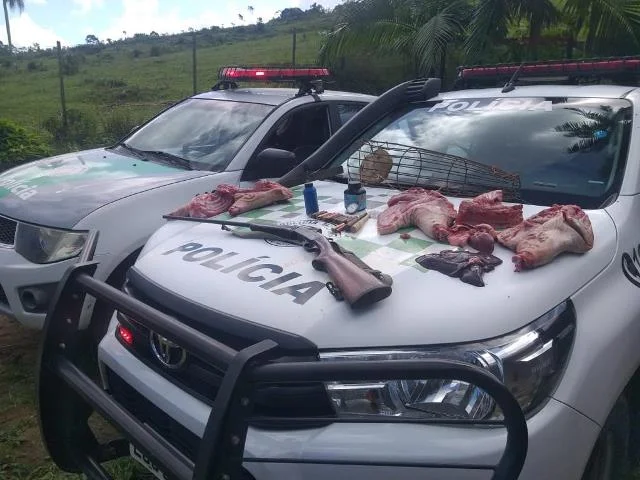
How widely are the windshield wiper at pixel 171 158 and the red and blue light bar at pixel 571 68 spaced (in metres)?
2.07

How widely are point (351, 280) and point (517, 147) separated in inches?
58.8

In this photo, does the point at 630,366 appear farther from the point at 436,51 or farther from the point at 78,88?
the point at 78,88

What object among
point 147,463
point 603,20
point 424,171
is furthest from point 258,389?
point 603,20

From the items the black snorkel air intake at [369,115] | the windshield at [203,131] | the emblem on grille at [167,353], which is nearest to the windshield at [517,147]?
the black snorkel air intake at [369,115]

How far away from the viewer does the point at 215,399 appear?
167 cm

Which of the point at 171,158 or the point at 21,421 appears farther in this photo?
the point at 171,158

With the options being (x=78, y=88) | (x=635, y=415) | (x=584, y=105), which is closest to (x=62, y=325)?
(x=635, y=415)

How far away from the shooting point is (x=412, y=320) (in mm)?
1923

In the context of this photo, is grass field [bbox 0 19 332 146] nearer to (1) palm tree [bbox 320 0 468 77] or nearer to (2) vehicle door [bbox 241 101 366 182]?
(1) palm tree [bbox 320 0 468 77]

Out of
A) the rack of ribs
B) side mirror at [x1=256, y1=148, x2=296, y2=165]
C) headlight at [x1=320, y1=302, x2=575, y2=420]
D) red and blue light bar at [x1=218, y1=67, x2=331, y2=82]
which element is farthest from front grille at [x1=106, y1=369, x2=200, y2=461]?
red and blue light bar at [x1=218, y1=67, x2=331, y2=82]

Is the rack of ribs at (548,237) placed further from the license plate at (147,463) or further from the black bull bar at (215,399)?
the license plate at (147,463)

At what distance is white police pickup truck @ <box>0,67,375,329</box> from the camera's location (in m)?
3.72

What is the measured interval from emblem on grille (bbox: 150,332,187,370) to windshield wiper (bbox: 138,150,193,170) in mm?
2414

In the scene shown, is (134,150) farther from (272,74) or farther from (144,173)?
(272,74)
